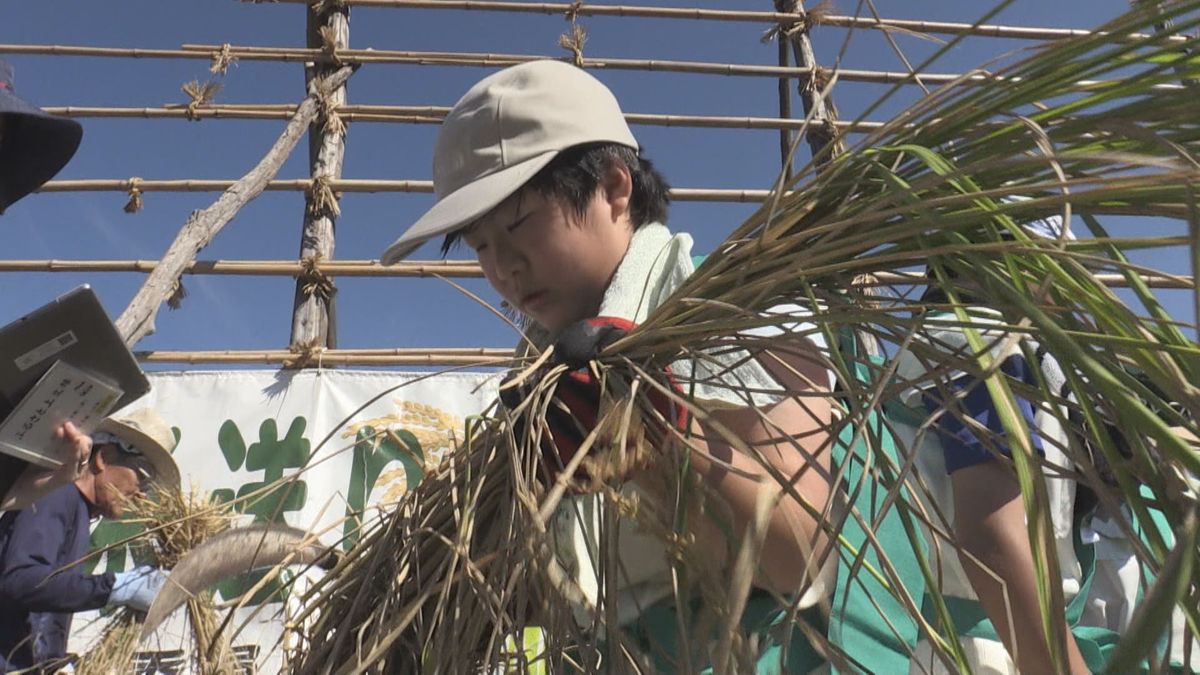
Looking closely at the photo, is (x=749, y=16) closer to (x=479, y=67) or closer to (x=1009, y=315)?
(x=479, y=67)

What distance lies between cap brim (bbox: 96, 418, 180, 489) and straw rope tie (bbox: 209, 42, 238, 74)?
4.45 ft

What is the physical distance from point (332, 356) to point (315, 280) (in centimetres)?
25

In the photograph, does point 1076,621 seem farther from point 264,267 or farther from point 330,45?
point 330,45

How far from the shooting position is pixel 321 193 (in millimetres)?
2867

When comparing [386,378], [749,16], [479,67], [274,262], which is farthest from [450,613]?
[749,16]

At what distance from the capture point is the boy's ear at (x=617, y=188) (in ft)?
2.35

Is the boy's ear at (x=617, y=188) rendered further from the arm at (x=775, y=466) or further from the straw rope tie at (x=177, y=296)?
the straw rope tie at (x=177, y=296)

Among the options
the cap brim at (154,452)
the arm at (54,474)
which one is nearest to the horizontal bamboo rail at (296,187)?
the cap brim at (154,452)

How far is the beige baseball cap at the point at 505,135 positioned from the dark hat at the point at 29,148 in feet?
2.47

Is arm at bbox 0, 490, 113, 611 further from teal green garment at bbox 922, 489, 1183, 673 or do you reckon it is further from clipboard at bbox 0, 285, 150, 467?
teal green garment at bbox 922, 489, 1183, 673

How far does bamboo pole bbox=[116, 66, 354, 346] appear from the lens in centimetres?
248

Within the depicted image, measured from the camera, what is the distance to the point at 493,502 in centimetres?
52

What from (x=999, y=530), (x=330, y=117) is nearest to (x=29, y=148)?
(x=999, y=530)

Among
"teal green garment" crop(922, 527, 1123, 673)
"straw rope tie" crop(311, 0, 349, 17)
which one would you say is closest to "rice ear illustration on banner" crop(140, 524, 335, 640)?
"teal green garment" crop(922, 527, 1123, 673)
